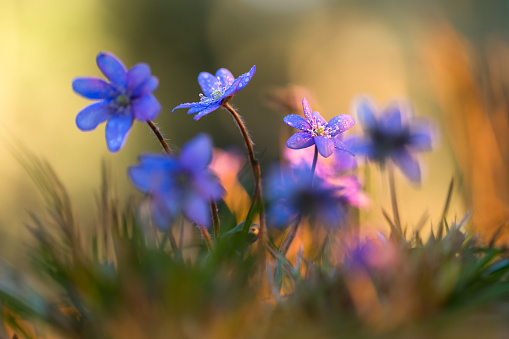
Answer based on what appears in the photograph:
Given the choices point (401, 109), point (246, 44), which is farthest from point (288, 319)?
point (246, 44)

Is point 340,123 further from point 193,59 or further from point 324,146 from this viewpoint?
point 193,59

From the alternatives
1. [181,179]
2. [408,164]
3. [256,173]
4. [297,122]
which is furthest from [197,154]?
[408,164]

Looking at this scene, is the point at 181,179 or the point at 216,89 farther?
the point at 216,89

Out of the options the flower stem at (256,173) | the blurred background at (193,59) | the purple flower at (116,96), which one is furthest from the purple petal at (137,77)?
the blurred background at (193,59)

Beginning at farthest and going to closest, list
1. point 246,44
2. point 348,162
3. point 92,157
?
point 246,44
point 92,157
point 348,162

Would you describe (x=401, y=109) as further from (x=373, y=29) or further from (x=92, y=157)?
(x=373, y=29)

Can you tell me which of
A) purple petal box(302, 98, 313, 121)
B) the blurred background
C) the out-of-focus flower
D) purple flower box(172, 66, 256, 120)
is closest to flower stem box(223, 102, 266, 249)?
purple flower box(172, 66, 256, 120)

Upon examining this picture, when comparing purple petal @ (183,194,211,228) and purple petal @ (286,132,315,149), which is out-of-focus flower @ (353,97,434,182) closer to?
purple petal @ (286,132,315,149)
